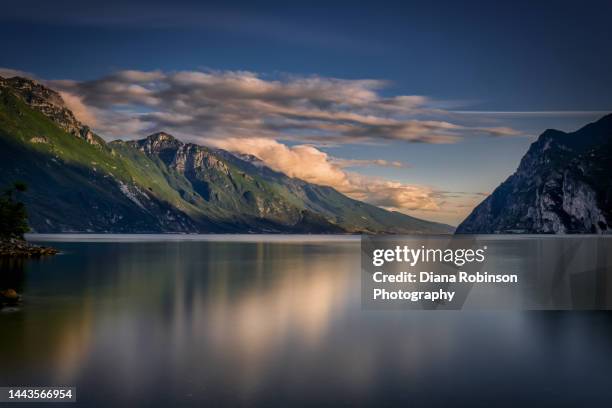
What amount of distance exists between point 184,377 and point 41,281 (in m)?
53.5

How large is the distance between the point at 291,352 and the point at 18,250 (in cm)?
10792

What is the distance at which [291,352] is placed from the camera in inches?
1409

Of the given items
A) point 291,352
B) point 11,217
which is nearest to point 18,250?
point 11,217

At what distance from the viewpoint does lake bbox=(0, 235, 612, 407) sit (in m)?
26.8

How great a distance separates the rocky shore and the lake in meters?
62.1

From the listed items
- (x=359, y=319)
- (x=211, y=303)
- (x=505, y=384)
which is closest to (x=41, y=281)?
(x=211, y=303)

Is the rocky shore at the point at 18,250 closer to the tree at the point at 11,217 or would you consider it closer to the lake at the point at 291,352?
the tree at the point at 11,217

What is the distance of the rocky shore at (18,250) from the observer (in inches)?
4728

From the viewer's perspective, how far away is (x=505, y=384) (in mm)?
28875

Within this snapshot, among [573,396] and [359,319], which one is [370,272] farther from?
[573,396]

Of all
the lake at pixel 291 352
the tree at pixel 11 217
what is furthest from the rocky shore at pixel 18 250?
the lake at pixel 291 352

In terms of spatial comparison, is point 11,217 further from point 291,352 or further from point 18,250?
point 291,352

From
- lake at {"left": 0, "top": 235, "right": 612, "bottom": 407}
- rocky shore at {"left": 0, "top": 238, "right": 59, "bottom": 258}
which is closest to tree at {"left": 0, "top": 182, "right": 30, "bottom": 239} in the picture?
rocky shore at {"left": 0, "top": 238, "right": 59, "bottom": 258}

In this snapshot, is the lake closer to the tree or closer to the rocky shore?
the rocky shore
